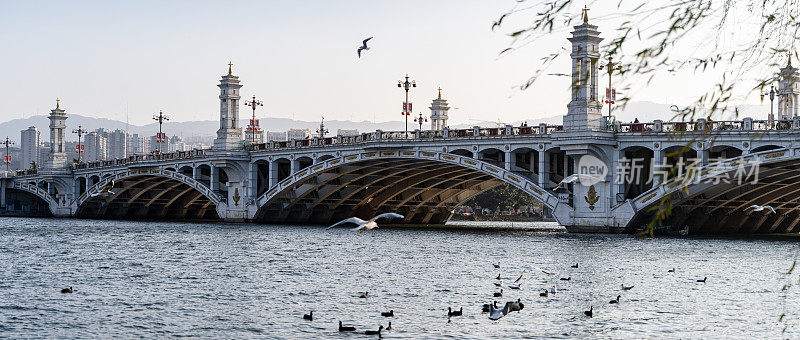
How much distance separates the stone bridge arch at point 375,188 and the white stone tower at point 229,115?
8370mm

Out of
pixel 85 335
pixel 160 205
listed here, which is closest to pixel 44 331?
pixel 85 335

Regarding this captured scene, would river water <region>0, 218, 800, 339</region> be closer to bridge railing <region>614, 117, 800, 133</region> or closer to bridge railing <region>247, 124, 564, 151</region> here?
bridge railing <region>614, 117, 800, 133</region>

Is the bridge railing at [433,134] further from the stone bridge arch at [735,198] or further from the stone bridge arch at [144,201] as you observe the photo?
the stone bridge arch at [144,201]

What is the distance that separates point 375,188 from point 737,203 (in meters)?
39.4

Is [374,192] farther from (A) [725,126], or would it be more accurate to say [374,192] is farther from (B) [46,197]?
(B) [46,197]

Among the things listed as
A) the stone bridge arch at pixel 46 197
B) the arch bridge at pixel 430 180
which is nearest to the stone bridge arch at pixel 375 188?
the arch bridge at pixel 430 180

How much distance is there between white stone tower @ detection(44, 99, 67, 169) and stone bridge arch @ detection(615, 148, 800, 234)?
323 ft

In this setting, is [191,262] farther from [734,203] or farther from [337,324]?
[734,203]

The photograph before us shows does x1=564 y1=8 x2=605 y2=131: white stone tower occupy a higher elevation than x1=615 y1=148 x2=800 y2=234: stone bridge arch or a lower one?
higher

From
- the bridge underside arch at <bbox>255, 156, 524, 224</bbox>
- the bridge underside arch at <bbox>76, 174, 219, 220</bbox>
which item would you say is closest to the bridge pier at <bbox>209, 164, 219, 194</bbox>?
the bridge underside arch at <bbox>255, 156, 524, 224</bbox>

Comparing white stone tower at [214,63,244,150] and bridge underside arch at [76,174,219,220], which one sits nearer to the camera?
white stone tower at [214,63,244,150]

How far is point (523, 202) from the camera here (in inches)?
7254

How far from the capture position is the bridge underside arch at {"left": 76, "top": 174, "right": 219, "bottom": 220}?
5221 inches

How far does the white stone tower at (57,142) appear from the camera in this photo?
147 metres
